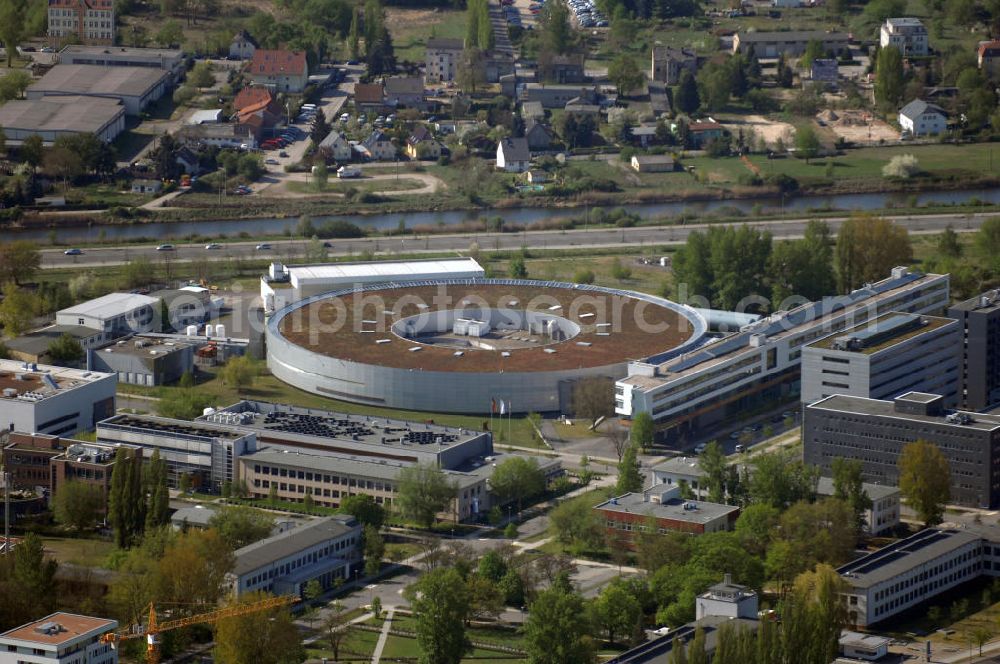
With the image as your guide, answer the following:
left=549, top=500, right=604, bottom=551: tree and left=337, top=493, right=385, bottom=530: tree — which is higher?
left=337, top=493, right=385, bottom=530: tree

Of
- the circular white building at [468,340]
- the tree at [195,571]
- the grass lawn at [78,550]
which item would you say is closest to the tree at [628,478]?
the circular white building at [468,340]

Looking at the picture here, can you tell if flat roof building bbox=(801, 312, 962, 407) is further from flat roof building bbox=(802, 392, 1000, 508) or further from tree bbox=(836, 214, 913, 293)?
tree bbox=(836, 214, 913, 293)

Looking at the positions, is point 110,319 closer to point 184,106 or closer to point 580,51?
point 184,106

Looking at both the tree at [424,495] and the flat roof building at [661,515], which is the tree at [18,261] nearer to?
the tree at [424,495]

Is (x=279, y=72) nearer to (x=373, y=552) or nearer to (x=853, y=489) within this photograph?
(x=373, y=552)

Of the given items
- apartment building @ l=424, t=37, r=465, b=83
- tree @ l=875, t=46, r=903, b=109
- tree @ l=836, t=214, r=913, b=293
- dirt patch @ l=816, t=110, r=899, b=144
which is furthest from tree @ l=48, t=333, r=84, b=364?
tree @ l=875, t=46, r=903, b=109
